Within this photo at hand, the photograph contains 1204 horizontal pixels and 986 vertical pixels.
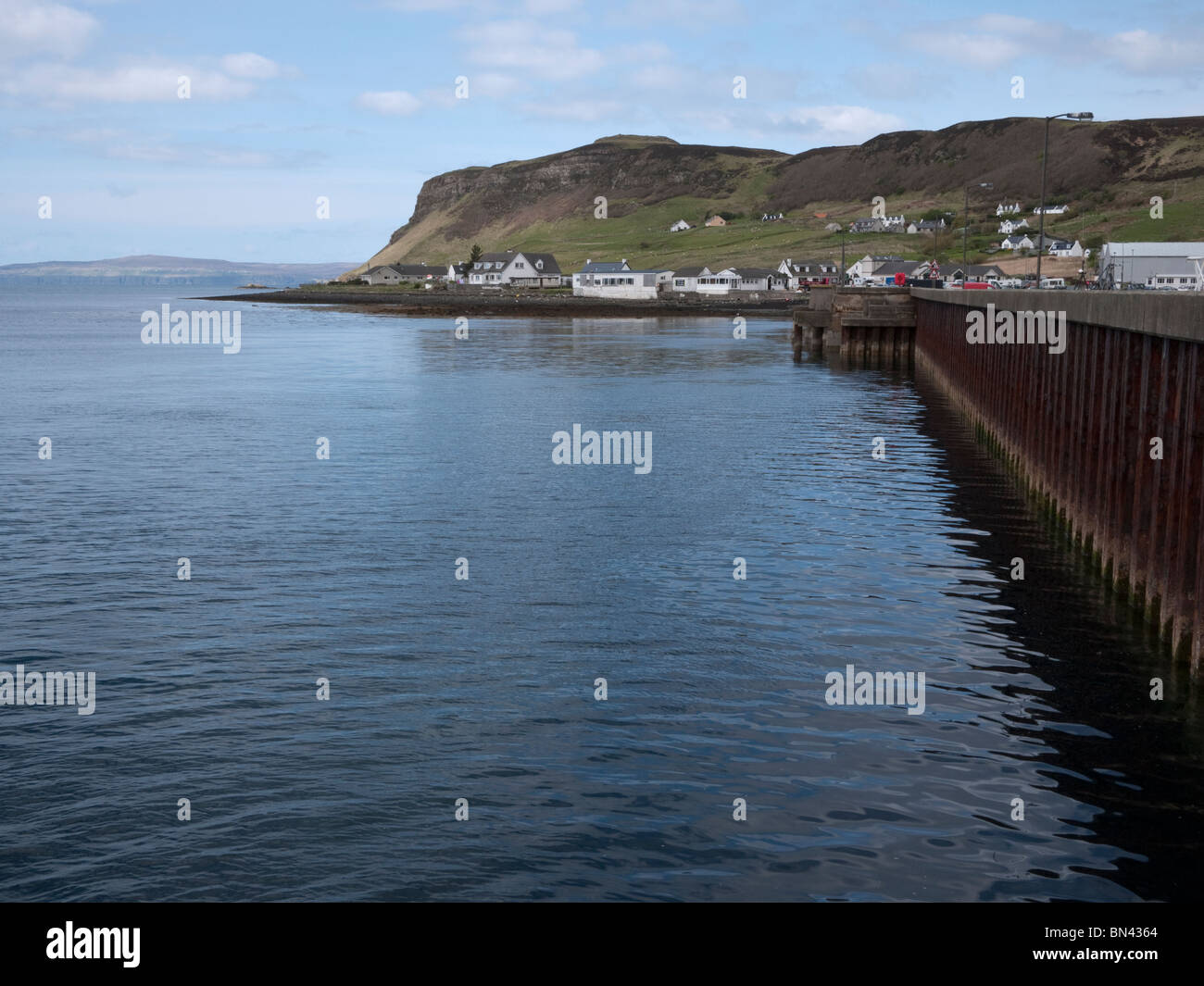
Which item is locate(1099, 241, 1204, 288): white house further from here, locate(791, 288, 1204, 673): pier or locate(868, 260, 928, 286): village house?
locate(868, 260, 928, 286): village house

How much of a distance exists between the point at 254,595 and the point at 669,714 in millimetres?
9496

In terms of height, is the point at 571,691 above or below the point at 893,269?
below

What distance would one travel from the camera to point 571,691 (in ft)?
54.7

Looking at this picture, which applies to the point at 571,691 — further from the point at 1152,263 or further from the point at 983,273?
the point at 983,273

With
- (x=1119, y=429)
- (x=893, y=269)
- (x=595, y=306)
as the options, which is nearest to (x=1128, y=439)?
(x=1119, y=429)

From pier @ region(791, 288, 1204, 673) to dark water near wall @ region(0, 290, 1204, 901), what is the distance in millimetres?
1014

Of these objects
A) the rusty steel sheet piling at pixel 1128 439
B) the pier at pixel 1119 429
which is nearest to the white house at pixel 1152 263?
the pier at pixel 1119 429

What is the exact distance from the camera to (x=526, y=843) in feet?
39.5

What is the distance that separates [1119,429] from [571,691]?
1126 centimetres

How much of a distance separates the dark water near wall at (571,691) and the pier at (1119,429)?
1014 mm

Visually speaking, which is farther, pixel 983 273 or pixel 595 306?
pixel 595 306

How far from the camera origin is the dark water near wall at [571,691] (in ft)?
38.4
